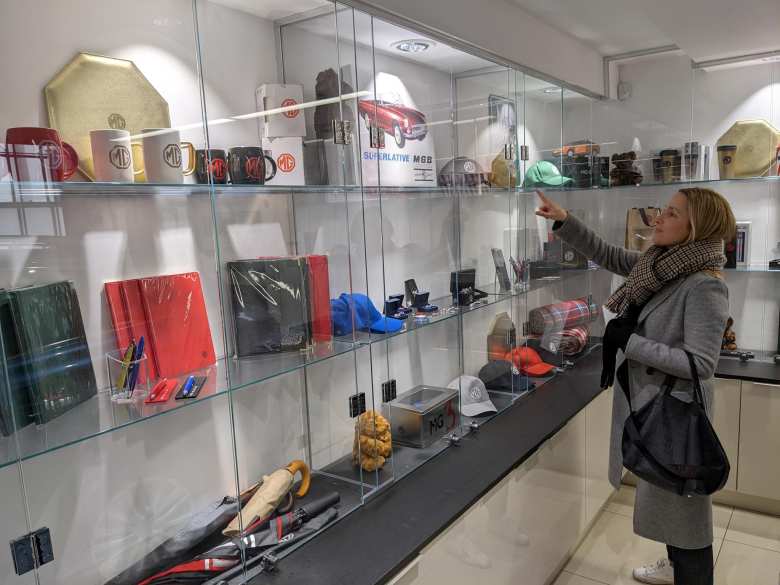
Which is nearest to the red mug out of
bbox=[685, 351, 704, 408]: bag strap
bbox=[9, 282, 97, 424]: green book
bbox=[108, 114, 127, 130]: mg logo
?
bbox=[108, 114, 127, 130]: mg logo

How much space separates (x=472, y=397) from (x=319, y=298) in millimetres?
1142

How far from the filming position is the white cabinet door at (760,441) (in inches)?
123

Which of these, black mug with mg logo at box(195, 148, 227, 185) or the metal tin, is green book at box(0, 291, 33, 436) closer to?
black mug with mg logo at box(195, 148, 227, 185)

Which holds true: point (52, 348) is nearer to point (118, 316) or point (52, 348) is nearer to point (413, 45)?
point (118, 316)

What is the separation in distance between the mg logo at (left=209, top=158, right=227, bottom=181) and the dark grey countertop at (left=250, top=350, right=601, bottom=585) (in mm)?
1069

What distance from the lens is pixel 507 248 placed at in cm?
277

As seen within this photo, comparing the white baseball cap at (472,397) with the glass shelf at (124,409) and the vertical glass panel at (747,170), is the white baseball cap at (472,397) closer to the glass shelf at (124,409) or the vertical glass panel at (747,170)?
the glass shelf at (124,409)

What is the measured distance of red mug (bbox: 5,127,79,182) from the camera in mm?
1080

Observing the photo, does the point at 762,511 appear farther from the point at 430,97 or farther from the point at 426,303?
the point at 430,97

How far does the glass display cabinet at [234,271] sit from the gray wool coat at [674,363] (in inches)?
27.5

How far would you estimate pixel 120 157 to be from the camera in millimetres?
1236

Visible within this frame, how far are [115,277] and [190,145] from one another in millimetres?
379

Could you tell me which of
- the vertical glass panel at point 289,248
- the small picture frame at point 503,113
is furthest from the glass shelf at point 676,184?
the vertical glass panel at point 289,248

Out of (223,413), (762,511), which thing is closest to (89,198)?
(223,413)
